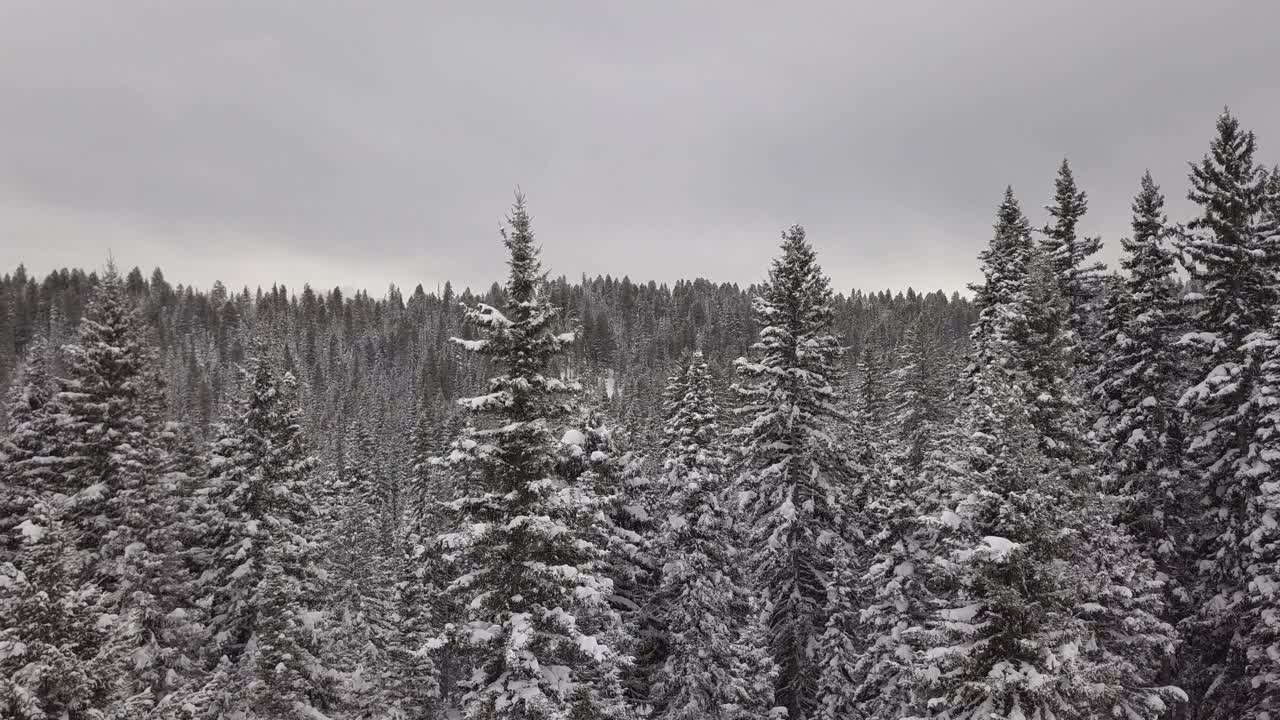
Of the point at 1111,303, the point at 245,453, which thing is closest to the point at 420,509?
the point at 245,453

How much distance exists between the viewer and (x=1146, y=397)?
23766 millimetres

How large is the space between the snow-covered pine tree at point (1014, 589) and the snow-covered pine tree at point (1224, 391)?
650cm

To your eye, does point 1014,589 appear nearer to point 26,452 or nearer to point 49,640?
point 49,640

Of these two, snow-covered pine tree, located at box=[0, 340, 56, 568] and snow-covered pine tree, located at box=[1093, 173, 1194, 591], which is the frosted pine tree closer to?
snow-covered pine tree, located at box=[1093, 173, 1194, 591]

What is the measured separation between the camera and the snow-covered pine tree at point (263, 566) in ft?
73.0

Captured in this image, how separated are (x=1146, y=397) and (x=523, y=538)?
21674 mm

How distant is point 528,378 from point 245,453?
542 inches

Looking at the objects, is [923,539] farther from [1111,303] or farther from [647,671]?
[1111,303]

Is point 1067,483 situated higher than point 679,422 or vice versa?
point 679,422

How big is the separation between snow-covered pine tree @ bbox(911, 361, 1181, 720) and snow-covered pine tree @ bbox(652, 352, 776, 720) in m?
6.53

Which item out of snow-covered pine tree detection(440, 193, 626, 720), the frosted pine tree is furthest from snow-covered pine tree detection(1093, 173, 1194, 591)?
snow-covered pine tree detection(440, 193, 626, 720)

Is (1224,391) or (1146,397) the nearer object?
(1224,391)

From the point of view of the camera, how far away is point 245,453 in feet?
78.7

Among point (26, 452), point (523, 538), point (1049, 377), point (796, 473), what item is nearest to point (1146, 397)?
point (1049, 377)
